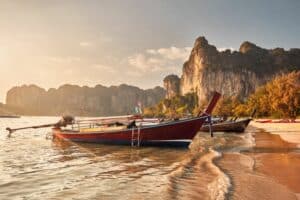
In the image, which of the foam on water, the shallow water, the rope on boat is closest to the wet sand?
the shallow water

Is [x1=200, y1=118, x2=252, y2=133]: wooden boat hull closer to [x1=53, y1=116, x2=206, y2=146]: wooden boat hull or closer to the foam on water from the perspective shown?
[x1=53, y1=116, x2=206, y2=146]: wooden boat hull

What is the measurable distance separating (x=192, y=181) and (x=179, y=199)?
2.62 meters

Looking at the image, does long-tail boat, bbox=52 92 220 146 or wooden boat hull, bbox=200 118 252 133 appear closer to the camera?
long-tail boat, bbox=52 92 220 146

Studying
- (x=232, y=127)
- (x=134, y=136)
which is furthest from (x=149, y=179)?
(x=232, y=127)

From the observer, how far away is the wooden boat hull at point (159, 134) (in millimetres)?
24859

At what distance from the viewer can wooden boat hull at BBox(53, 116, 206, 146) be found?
2486cm

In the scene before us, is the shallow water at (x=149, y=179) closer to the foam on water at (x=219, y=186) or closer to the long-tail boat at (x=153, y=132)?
the foam on water at (x=219, y=186)

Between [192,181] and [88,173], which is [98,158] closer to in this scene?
[88,173]

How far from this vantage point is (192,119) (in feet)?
81.1

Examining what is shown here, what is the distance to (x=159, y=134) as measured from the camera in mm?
25750

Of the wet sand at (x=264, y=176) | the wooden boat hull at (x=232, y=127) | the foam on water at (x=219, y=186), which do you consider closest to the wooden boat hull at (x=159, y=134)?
the wet sand at (x=264, y=176)

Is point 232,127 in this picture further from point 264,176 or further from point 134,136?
point 264,176

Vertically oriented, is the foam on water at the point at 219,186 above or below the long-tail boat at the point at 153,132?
below

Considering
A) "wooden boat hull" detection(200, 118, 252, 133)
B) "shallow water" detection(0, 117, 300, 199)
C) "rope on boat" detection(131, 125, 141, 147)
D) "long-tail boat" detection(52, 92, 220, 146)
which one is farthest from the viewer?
"wooden boat hull" detection(200, 118, 252, 133)
